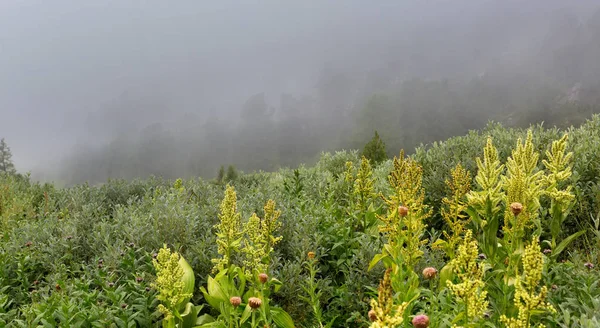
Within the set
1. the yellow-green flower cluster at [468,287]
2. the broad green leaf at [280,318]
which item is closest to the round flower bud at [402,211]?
the yellow-green flower cluster at [468,287]

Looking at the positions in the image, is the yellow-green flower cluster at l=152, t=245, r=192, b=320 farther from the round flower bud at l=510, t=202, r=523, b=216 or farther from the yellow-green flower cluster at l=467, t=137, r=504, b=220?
the yellow-green flower cluster at l=467, t=137, r=504, b=220

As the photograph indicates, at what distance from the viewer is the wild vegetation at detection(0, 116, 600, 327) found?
2617 millimetres

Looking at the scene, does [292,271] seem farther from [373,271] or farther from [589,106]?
[589,106]

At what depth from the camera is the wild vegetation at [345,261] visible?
2.62 m

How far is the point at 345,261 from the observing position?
4203 millimetres

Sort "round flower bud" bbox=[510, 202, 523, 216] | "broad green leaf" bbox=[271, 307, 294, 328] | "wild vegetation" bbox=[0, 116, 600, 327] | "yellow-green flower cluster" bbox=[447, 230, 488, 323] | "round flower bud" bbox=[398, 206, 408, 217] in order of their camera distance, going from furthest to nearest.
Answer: "broad green leaf" bbox=[271, 307, 294, 328], "round flower bud" bbox=[398, 206, 408, 217], "wild vegetation" bbox=[0, 116, 600, 327], "round flower bud" bbox=[510, 202, 523, 216], "yellow-green flower cluster" bbox=[447, 230, 488, 323]

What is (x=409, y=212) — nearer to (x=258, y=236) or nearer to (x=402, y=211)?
(x=402, y=211)

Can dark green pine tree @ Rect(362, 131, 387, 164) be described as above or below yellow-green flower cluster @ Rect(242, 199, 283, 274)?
below

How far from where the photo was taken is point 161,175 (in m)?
9.82

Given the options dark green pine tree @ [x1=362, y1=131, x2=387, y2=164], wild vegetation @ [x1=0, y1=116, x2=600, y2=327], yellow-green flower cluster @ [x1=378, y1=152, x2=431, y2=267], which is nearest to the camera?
wild vegetation @ [x1=0, y1=116, x2=600, y2=327]

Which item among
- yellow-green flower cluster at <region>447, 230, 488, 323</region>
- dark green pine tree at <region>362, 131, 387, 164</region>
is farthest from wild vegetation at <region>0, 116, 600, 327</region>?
dark green pine tree at <region>362, 131, 387, 164</region>

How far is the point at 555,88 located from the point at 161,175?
201 meters

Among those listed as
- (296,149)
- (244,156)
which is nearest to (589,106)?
(296,149)

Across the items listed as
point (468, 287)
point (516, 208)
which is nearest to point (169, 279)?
point (468, 287)
